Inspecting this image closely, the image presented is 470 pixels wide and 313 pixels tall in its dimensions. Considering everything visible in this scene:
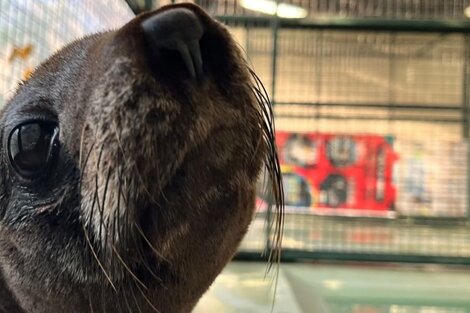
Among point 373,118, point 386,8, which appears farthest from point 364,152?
point 386,8

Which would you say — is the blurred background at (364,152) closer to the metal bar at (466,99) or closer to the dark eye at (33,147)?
the metal bar at (466,99)

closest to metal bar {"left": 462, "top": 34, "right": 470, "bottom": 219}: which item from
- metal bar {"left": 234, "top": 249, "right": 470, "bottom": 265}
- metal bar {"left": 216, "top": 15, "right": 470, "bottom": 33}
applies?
metal bar {"left": 216, "top": 15, "right": 470, "bottom": 33}

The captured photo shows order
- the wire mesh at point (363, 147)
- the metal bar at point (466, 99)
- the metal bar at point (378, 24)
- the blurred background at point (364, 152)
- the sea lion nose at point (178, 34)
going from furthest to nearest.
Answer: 1. the wire mesh at point (363, 147)
2. the metal bar at point (466, 99)
3. the metal bar at point (378, 24)
4. the blurred background at point (364, 152)
5. the sea lion nose at point (178, 34)

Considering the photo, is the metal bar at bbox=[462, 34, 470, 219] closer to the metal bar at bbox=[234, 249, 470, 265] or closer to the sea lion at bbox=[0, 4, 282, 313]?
the metal bar at bbox=[234, 249, 470, 265]

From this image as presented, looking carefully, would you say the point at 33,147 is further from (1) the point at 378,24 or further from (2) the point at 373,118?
(2) the point at 373,118

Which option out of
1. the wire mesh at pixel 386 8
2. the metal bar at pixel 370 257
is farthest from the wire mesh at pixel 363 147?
the metal bar at pixel 370 257

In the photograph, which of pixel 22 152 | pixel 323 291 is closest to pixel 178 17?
pixel 22 152

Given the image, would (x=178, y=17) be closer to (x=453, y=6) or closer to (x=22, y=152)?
(x=22, y=152)

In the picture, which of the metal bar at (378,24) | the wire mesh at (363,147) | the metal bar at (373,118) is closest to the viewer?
the metal bar at (378,24)

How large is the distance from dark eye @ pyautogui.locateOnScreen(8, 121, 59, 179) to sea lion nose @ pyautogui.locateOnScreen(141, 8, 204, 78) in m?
0.14

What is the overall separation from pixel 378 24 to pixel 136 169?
1.83 meters

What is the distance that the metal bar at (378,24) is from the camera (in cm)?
205

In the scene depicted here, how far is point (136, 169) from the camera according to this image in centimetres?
42

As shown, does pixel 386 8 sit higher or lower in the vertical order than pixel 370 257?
higher
